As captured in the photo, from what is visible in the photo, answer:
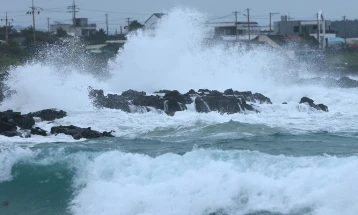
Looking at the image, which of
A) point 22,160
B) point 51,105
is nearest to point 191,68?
point 51,105

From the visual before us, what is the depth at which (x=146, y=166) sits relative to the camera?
44.4 ft

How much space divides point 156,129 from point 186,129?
0.89m

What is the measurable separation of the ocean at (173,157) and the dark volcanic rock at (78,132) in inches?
11.3

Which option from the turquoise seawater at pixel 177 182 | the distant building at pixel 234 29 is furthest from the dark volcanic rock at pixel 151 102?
the distant building at pixel 234 29

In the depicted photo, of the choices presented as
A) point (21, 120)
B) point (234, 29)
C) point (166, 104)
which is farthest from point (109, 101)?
point (234, 29)

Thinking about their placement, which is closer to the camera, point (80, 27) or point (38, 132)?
point (38, 132)

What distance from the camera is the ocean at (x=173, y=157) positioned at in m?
11.8

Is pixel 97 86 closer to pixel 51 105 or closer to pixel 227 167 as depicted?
pixel 51 105

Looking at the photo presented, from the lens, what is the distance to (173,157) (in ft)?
45.3

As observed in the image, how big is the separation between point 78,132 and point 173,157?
652cm

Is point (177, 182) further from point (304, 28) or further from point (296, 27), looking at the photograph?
point (296, 27)

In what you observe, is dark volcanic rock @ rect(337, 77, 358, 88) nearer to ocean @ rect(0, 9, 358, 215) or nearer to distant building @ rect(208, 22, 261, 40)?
ocean @ rect(0, 9, 358, 215)

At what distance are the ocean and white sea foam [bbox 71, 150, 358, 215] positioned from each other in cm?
2

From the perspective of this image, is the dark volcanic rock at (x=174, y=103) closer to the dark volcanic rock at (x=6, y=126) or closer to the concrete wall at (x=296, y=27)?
the dark volcanic rock at (x=6, y=126)
